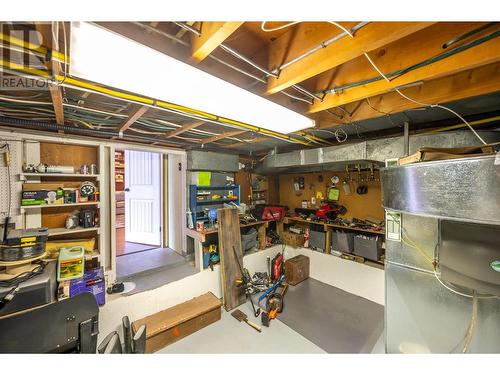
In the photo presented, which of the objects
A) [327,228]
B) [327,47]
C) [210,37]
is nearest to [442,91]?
[327,47]

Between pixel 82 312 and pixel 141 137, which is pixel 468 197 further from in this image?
pixel 141 137

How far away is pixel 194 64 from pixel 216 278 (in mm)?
2693

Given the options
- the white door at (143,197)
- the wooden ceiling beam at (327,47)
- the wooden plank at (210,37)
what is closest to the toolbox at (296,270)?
the white door at (143,197)

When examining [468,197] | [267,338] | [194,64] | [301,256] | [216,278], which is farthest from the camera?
[301,256]

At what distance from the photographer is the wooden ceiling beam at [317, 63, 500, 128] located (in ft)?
3.82

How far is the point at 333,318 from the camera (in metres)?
2.44

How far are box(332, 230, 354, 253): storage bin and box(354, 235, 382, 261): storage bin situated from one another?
0.30 feet

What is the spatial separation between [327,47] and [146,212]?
12.7 ft

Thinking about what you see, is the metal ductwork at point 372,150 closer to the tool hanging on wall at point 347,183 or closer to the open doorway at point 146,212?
the tool hanging on wall at point 347,183

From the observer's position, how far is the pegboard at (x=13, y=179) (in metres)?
1.79

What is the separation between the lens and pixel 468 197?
78 cm

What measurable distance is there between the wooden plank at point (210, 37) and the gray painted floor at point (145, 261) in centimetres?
280
